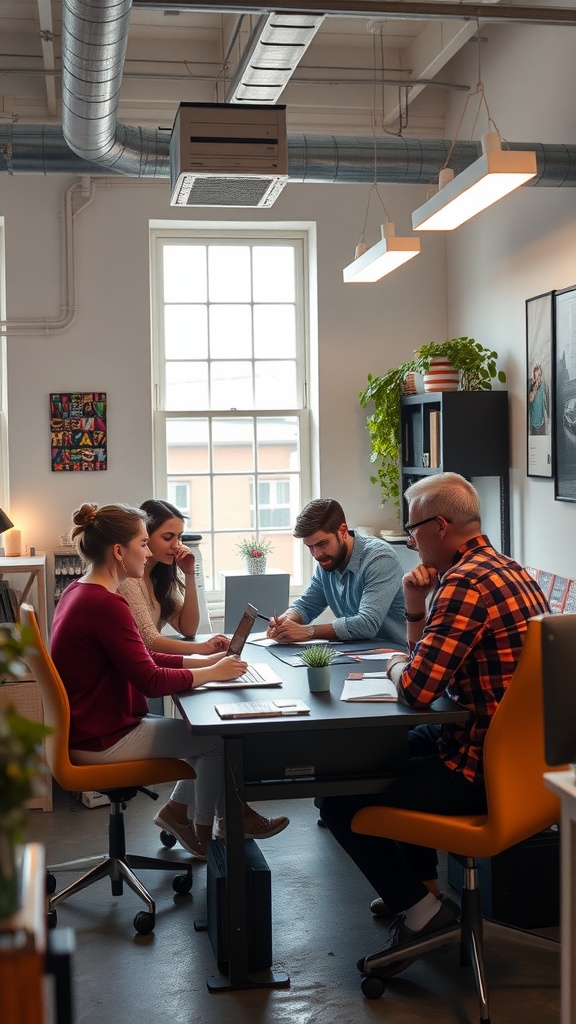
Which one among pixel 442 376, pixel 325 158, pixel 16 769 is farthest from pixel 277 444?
pixel 16 769

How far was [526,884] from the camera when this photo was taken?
333cm

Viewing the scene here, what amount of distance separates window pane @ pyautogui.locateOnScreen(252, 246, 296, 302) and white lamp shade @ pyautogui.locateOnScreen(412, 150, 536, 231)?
2.56 metres

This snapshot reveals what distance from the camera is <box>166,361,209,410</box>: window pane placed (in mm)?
6266

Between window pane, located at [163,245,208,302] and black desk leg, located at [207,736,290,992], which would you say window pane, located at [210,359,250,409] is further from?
black desk leg, located at [207,736,290,992]

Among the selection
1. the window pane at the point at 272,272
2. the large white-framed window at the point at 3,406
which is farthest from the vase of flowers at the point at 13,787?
the window pane at the point at 272,272

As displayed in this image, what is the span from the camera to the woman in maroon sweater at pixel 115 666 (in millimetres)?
3277

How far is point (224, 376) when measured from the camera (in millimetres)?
6324

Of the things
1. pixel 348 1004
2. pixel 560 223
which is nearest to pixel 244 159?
pixel 560 223

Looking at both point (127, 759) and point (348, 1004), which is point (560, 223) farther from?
point (348, 1004)

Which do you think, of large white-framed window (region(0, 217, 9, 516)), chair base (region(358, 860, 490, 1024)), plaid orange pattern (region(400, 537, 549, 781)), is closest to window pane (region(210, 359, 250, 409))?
large white-framed window (region(0, 217, 9, 516))

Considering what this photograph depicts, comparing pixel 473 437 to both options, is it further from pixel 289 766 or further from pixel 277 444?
pixel 289 766

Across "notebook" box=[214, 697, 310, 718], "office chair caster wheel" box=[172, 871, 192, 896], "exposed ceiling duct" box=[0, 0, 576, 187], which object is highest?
"exposed ceiling duct" box=[0, 0, 576, 187]

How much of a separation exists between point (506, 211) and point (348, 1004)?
4.00 metres

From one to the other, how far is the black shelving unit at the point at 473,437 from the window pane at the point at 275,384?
117 cm
